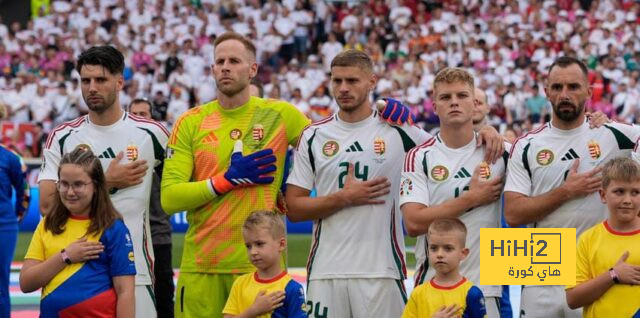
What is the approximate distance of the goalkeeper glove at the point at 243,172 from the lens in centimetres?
751

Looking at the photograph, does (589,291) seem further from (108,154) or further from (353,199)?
(108,154)

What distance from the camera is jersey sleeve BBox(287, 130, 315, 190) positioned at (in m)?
7.77

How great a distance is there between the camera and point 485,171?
292 inches

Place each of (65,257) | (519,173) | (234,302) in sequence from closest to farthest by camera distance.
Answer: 1. (65,257)
2. (234,302)
3. (519,173)

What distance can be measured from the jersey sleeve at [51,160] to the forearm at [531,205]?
3.02m

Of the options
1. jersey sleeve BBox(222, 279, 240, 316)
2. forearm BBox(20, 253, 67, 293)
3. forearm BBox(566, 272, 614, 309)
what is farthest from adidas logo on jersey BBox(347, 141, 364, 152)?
forearm BBox(20, 253, 67, 293)

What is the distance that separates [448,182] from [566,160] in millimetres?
776

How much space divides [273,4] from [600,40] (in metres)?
9.15

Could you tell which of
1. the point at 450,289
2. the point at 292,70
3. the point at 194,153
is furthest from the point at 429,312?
the point at 292,70

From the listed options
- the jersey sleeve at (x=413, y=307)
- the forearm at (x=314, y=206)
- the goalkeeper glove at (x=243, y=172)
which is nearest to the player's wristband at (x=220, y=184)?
the goalkeeper glove at (x=243, y=172)

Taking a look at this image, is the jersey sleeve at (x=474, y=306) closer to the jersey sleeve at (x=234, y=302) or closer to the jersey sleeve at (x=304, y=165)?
the jersey sleeve at (x=234, y=302)

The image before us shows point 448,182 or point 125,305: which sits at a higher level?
point 448,182

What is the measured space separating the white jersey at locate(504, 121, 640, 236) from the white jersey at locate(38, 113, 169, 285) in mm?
2426

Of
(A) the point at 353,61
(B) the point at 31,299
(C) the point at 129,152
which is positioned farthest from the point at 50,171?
(B) the point at 31,299
